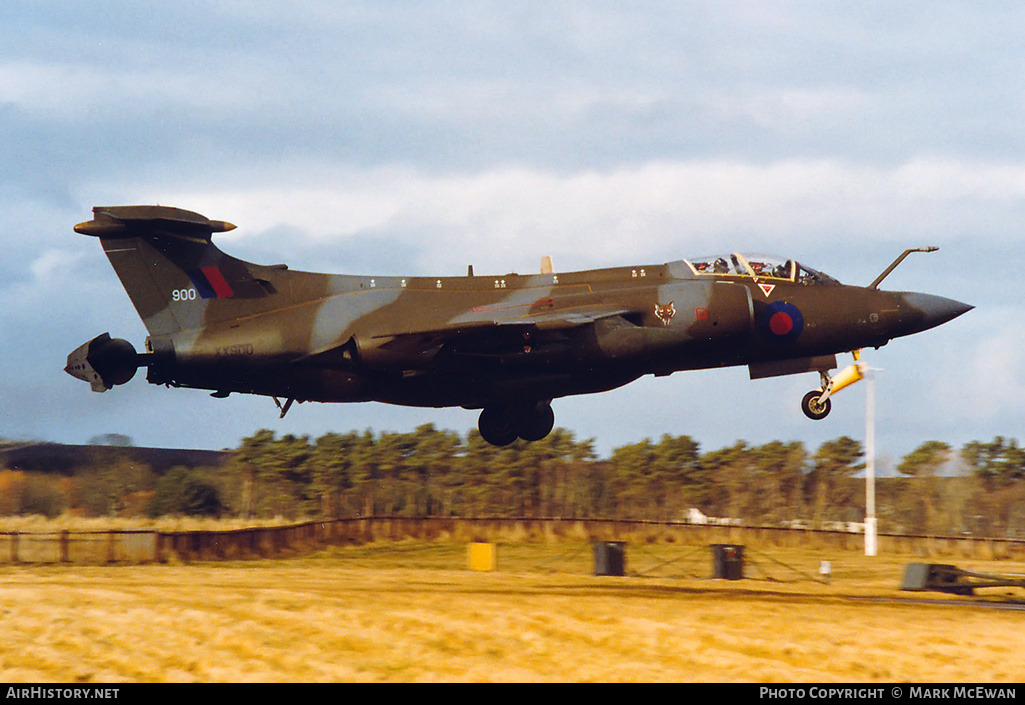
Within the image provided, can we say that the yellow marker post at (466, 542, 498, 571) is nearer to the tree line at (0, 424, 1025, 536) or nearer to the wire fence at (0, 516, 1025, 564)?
the wire fence at (0, 516, 1025, 564)

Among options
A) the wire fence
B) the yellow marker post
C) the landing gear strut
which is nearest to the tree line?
the wire fence

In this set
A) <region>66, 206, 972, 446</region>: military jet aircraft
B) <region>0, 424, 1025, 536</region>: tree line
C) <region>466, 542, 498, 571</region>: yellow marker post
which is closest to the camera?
<region>66, 206, 972, 446</region>: military jet aircraft

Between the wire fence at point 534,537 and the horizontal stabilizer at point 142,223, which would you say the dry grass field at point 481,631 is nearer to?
the wire fence at point 534,537

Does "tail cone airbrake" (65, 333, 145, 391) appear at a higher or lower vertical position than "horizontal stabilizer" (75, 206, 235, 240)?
lower

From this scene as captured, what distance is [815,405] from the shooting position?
1164 inches

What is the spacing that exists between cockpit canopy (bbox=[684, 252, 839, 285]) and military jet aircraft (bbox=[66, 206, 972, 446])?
35 mm

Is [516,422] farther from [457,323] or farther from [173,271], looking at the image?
[173,271]

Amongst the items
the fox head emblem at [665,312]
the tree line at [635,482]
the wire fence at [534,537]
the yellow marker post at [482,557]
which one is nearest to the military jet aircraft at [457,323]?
the fox head emblem at [665,312]

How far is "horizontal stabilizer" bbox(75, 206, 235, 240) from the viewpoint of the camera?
26.6 meters

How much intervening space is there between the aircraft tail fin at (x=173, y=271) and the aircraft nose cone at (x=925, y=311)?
51.5ft

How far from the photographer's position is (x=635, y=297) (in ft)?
88.7

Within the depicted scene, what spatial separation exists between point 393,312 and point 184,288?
5.01m
